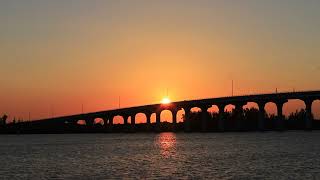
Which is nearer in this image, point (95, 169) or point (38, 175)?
point (38, 175)

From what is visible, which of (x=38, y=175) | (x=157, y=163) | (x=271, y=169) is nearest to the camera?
(x=38, y=175)

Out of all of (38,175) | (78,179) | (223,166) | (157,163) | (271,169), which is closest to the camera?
(78,179)

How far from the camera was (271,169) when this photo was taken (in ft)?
193

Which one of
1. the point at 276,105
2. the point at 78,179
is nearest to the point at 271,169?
the point at 78,179

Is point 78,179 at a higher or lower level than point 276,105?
lower

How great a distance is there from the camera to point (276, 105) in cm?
19388

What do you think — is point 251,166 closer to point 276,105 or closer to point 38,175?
point 38,175

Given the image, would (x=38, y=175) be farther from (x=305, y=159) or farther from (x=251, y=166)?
(x=305, y=159)

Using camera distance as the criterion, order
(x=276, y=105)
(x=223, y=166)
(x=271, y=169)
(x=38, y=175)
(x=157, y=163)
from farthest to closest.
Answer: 1. (x=276, y=105)
2. (x=157, y=163)
3. (x=223, y=166)
4. (x=271, y=169)
5. (x=38, y=175)

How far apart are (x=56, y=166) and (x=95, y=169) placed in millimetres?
6440

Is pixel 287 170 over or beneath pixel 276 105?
beneath

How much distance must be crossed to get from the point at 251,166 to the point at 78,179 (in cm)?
1970

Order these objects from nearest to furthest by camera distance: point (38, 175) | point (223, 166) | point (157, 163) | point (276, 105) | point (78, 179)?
point (78, 179)
point (38, 175)
point (223, 166)
point (157, 163)
point (276, 105)

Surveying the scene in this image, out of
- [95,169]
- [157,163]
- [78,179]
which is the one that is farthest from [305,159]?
[78,179]
